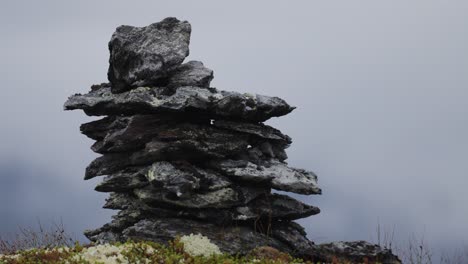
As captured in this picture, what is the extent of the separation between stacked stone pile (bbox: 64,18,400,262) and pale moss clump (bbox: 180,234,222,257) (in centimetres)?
58

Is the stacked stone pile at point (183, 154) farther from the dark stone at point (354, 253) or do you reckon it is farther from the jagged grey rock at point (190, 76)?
the dark stone at point (354, 253)

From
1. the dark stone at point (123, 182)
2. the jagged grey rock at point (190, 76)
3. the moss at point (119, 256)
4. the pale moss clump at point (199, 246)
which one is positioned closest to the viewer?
the moss at point (119, 256)

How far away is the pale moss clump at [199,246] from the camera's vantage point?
713 inches

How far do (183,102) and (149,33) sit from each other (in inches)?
146

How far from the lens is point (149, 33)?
22.2 meters

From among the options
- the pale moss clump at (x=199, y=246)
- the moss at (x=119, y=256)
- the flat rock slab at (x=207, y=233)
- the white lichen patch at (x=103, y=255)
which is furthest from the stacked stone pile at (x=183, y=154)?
the white lichen patch at (x=103, y=255)

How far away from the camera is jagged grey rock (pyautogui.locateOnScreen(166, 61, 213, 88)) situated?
21906mm

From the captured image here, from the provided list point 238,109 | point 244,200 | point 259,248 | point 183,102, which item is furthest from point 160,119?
point 259,248

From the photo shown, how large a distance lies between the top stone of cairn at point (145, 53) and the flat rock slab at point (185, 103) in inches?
24.6

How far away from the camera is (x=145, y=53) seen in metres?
21.5

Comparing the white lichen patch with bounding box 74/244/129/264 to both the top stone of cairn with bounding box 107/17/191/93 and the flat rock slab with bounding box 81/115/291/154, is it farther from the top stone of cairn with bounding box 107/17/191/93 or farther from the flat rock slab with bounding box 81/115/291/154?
the top stone of cairn with bounding box 107/17/191/93

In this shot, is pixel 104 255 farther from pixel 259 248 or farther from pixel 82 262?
pixel 259 248

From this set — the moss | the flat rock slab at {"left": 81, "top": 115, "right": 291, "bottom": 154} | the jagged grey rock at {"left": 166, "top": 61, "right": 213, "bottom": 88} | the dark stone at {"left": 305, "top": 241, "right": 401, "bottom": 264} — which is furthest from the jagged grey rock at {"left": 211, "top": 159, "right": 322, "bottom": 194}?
the moss

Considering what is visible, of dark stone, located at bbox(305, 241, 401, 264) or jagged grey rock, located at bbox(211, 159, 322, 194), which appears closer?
dark stone, located at bbox(305, 241, 401, 264)
